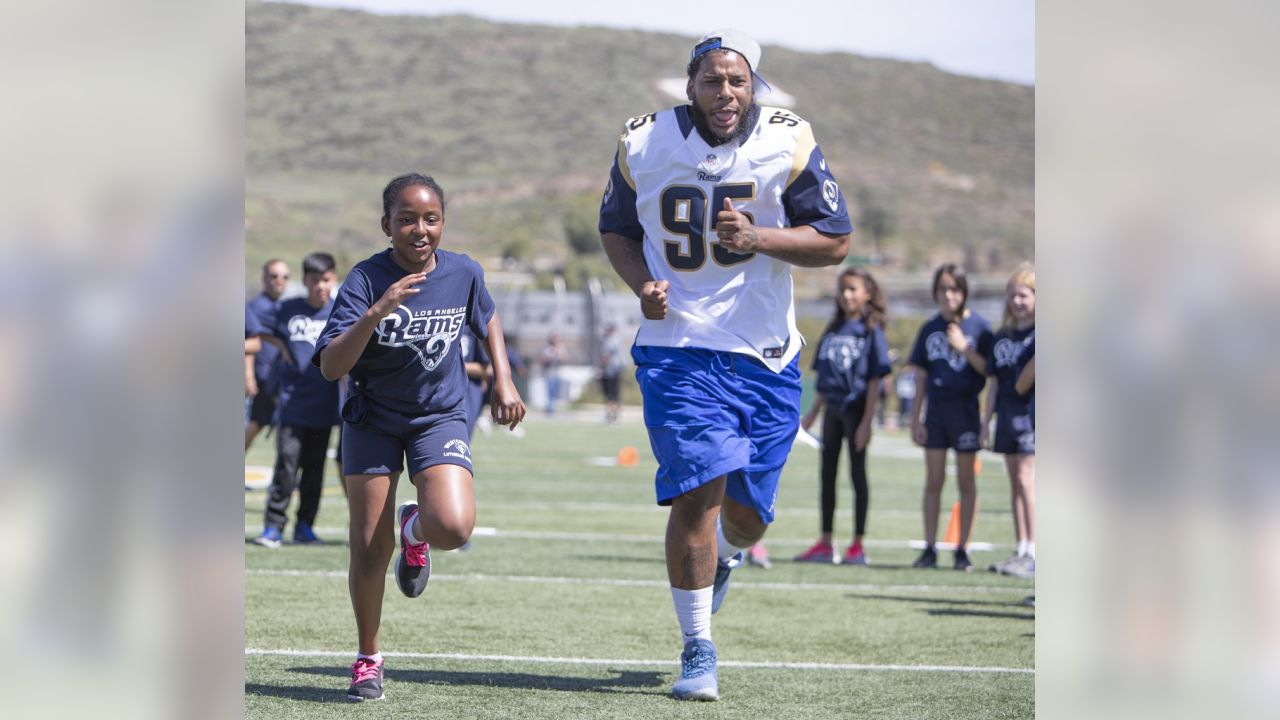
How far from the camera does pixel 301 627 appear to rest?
270 inches

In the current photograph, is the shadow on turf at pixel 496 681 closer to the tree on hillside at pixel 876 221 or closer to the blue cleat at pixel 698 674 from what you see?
the blue cleat at pixel 698 674

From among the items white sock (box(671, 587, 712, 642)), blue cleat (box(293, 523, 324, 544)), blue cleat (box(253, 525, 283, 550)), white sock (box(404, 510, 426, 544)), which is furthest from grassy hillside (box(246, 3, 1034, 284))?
white sock (box(671, 587, 712, 642))

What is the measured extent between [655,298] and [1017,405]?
5.24 metres

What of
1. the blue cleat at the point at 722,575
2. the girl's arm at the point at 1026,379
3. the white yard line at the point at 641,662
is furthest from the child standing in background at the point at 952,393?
the blue cleat at the point at 722,575

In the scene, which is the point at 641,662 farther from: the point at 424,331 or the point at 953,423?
the point at 953,423

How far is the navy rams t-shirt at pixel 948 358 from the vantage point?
33.8 ft

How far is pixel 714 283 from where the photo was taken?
17.8 feet

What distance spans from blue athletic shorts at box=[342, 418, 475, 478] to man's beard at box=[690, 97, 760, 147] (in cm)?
133

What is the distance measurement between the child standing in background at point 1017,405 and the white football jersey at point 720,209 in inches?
171
